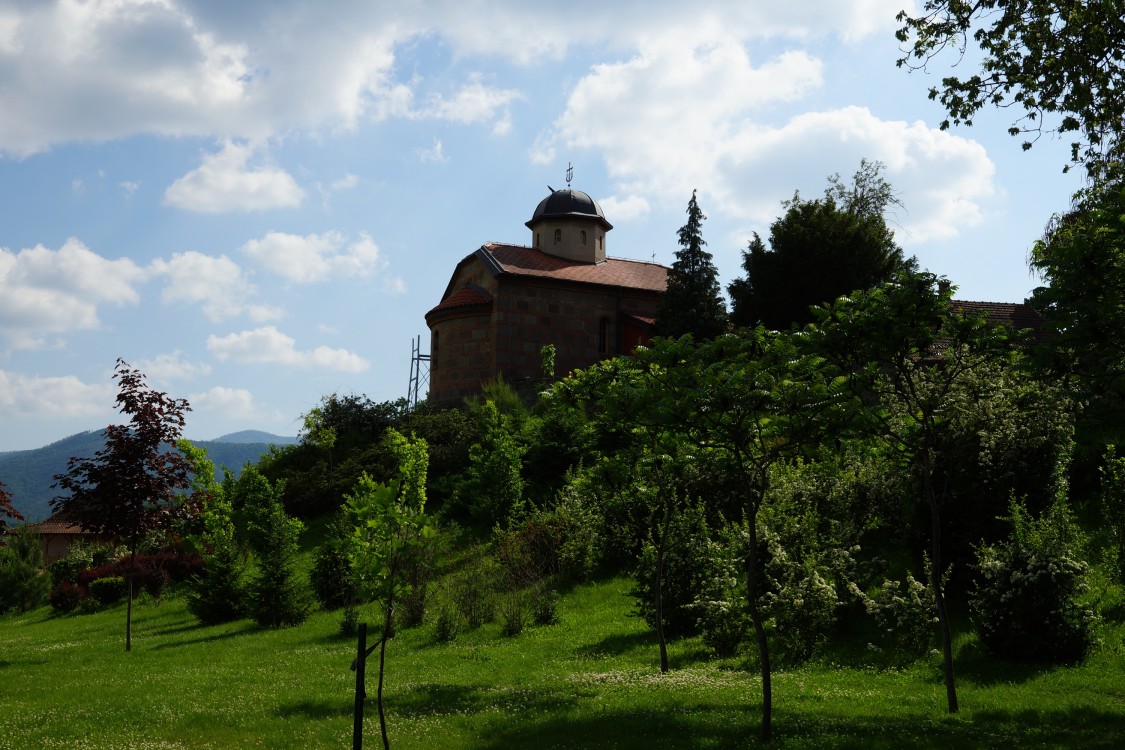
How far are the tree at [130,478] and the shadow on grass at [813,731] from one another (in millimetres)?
10776

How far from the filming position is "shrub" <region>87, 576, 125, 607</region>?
87.3 feet

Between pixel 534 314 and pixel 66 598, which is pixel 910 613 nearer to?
pixel 66 598

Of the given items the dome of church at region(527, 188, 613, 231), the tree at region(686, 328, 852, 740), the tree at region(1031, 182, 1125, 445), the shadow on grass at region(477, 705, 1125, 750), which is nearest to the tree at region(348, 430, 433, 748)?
the shadow on grass at region(477, 705, 1125, 750)

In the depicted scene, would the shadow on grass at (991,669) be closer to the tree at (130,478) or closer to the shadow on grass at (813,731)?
the shadow on grass at (813,731)

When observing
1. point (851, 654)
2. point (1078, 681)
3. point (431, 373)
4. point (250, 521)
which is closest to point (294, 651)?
point (851, 654)

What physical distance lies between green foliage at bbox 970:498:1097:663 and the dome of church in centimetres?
3262

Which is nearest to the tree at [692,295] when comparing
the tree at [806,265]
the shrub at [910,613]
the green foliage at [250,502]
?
the tree at [806,265]

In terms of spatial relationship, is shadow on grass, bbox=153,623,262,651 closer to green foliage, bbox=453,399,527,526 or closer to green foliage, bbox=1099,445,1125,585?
green foliage, bbox=453,399,527,526

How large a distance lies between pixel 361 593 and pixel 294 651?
8105mm

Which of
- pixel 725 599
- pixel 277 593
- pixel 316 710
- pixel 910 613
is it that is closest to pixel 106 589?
pixel 277 593

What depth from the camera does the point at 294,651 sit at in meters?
16.2

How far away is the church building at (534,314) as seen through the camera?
3931 centimetres

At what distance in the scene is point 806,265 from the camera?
36.3 meters

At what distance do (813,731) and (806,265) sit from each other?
95.3ft
